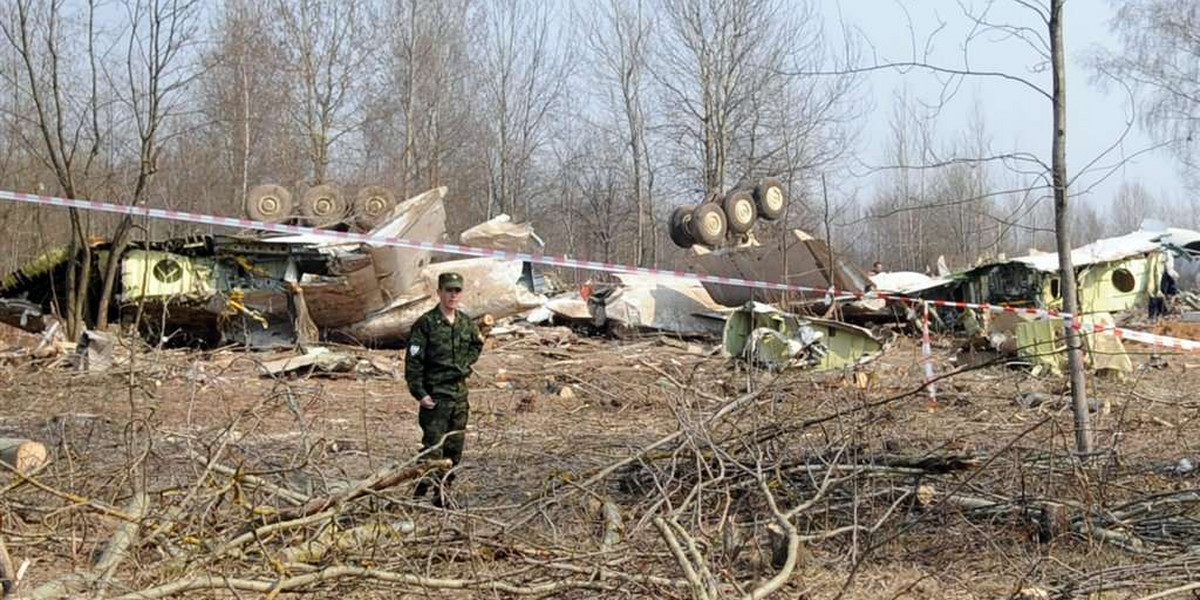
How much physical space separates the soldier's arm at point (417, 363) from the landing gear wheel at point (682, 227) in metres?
14.6

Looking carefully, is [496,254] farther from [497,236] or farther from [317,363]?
[497,236]

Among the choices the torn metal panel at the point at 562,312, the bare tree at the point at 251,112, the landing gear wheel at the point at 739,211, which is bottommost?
the torn metal panel at the point at 562,312

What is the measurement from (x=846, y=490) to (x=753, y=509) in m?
0.44

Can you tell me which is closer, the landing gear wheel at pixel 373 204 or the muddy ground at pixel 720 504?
the muddy ground at pixel 720 504

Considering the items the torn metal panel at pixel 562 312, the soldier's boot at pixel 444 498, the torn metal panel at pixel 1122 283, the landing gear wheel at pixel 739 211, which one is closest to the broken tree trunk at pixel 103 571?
the soldier's boot at pixel 444 498

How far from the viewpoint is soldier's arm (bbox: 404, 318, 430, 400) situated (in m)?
5.71

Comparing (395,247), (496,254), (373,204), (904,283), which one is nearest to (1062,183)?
(496,254)

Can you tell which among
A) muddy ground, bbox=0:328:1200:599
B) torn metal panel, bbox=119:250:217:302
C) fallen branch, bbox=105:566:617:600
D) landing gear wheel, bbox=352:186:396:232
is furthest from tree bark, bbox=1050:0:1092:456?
landing gear wheel, bbox=352:186:396:232

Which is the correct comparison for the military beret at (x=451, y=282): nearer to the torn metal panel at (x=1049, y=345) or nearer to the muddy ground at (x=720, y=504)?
the muddy ground at (x=720, y=504)

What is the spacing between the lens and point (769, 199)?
69.4ft

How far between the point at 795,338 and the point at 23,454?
7621 mm

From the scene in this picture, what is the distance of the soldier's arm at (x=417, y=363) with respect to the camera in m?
5.71

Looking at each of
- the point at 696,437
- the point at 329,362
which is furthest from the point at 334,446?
the point at 329,362

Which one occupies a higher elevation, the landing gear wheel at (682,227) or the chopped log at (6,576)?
the landing gear wheel at (682,227)
